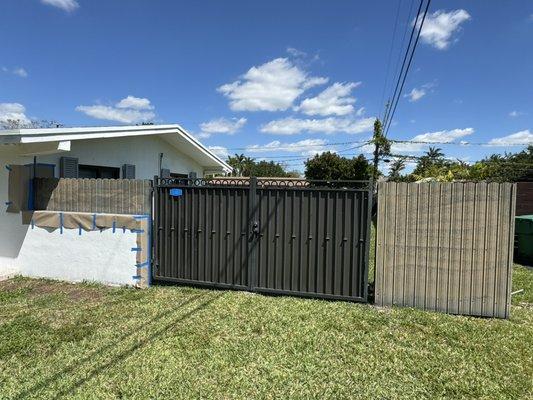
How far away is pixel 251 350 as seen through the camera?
374 centimetres

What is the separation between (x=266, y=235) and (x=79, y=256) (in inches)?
133

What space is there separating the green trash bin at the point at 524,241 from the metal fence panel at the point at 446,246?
5.44m

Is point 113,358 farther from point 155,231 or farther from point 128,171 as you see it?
point 128,171

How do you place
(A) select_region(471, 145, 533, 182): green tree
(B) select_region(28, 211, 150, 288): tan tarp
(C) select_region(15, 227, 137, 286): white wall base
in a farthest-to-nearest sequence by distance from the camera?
(A) select_region(471, 145, 533, 182): green tree, (C) select_region(15, 227, 137, 286): white wall base, (B) select_region(28, 211, 150, 288): tan tarp

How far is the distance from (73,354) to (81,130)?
4117 millimetres

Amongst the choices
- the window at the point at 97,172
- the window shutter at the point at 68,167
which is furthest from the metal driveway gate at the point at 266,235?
the window at the point at 97,172

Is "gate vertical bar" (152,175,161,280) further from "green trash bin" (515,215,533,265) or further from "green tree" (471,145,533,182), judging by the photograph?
"green tree" (471,145,533,182)

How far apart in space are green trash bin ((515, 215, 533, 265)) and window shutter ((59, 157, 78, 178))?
10.7 metres

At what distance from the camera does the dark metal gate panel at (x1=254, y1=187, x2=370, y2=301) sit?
17.0 ft

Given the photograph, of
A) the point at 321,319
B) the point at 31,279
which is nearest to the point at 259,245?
the point at 321,319

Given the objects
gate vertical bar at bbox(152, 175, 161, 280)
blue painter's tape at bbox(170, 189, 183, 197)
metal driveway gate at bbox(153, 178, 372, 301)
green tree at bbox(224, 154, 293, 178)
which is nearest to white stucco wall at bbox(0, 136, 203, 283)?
gate vertical bar at bbox(152, 175, 161, 280)

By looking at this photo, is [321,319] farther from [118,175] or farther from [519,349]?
[118,175]

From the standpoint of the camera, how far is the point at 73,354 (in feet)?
12.0

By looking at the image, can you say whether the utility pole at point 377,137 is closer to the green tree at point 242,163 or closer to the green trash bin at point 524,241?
the green trash bin at point 524,241
